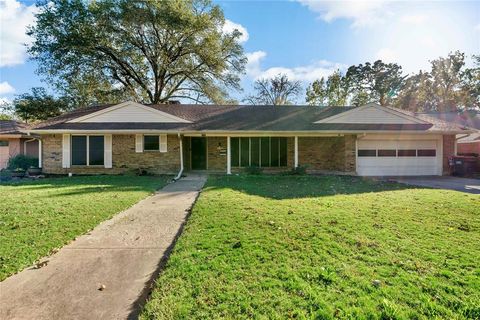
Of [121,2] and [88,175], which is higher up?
[121,2]

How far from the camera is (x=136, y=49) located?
76.2 ft

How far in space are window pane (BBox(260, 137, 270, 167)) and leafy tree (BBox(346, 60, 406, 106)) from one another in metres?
28.4

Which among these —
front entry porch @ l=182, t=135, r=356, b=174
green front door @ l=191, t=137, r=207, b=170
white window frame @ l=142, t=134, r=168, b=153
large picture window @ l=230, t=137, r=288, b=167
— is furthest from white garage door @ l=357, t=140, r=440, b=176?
white window frame @ l=142, t=134, r=168, b=153

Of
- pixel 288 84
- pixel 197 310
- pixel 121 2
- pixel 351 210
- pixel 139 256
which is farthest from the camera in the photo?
pixel 288 84

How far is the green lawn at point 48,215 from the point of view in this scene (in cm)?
389

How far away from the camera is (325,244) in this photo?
4.05m

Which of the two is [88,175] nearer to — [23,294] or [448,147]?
[23,294]

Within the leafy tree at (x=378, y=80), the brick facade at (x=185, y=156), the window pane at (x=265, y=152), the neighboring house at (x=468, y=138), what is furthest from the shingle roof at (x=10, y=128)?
the leafy tree at (x=378, y=80)

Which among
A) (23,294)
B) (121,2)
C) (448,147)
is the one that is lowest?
(23,294)

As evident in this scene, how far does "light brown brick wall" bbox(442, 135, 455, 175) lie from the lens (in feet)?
49.9

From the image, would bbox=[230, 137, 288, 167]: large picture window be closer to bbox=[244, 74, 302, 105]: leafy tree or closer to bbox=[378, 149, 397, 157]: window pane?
bbox=[378, 149, 397, 157]: window pane

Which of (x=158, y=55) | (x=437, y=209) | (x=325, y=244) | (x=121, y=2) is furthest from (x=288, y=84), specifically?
(x=325, y=244)

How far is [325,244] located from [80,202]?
6153 mm

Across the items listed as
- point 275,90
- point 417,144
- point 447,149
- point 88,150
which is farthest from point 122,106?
point 275,90
